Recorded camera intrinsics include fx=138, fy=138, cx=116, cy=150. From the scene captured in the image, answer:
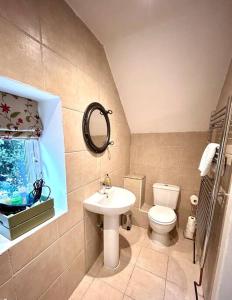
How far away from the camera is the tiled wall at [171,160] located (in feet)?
6.66

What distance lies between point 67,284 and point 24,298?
0.45m

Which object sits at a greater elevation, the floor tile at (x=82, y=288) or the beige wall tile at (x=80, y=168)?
the beige wall tile at (x=80, y=168)

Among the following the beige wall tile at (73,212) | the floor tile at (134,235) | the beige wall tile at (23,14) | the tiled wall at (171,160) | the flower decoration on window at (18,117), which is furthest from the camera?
the tiled wall at (171,160)

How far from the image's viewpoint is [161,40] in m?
1.29

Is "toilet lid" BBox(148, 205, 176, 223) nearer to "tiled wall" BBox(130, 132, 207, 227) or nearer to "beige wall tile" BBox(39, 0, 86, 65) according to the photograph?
"tiled wall" BBox(130, 132, 207, 227)

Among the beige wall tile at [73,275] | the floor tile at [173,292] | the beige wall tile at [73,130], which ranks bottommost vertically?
the floor tile at [173,292]

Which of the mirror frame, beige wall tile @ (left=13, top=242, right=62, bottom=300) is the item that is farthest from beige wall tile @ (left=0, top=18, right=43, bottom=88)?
beige wall tile @ (left=13, top=242, right=62, bottom=300)

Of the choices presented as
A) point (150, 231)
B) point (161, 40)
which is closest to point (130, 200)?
point (150, 231)

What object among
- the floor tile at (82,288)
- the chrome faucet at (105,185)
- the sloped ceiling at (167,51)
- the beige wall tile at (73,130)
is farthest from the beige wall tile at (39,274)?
the sloped ceiling at (167,51)

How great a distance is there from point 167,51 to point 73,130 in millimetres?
1189

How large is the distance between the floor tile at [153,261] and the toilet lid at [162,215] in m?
Result: 0.40

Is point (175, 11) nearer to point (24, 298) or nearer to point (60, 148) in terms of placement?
point (60, 148)

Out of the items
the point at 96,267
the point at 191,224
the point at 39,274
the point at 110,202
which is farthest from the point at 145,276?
the point at 39,274

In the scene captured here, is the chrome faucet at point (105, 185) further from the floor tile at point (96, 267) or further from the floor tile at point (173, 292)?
the floor tile at point (173, 292)
